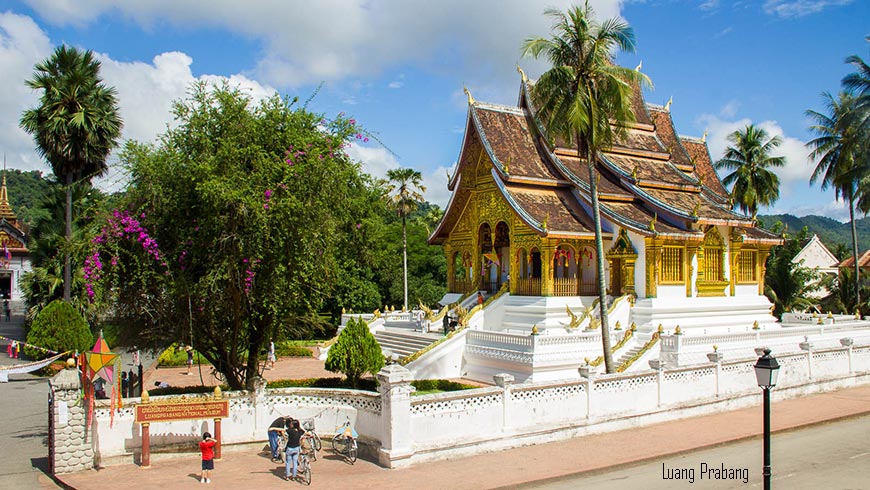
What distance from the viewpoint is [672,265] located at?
24188mm

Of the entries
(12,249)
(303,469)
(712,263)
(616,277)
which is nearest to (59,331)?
(303,469)

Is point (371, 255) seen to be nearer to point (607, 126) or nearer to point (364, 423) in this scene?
point (364, 423)

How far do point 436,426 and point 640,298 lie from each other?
1343 centimetres

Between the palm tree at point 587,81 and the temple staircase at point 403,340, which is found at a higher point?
the palm tree at point 587,81

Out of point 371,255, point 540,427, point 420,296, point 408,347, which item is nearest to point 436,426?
point 540,427

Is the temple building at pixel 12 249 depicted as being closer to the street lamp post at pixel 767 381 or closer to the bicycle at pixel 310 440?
the bicycle at pixel 310 440

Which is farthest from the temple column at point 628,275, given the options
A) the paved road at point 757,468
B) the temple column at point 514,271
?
the paved road at point 757,468

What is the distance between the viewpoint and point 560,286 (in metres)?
24.2

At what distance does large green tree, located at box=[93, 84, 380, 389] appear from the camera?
12844 mm

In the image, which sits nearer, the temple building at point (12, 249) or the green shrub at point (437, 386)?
the green shrub at point (437, 386)

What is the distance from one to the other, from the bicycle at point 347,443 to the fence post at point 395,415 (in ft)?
1.78

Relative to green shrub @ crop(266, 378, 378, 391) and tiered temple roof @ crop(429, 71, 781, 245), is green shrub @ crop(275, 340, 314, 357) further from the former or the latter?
green shrub @ crop(266, 378, 378, 391)

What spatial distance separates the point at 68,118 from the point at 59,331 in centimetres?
744

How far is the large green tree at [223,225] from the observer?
506 inches
